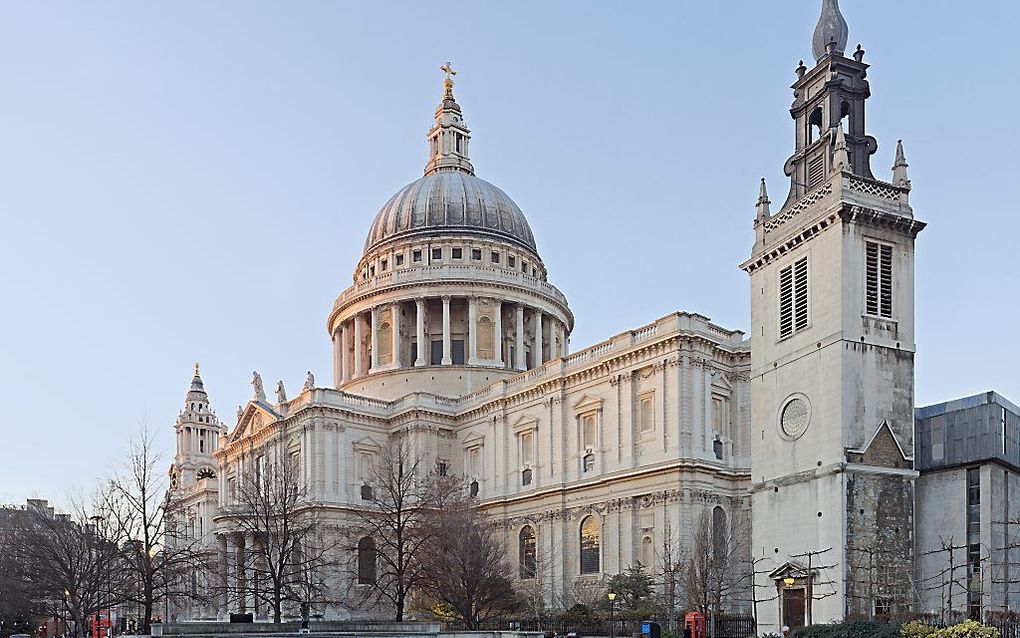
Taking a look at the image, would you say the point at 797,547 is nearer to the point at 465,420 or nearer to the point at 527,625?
the point at 527,625

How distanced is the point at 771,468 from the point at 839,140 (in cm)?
1256

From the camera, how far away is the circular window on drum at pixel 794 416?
40.6m

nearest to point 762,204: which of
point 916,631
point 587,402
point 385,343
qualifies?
point 916,631

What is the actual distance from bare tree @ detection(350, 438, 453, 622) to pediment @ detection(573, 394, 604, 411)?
385 inches

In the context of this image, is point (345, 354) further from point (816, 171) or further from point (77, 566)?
point (816, 171)

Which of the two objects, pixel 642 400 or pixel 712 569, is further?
pixel 642 400

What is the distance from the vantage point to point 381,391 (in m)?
95.0

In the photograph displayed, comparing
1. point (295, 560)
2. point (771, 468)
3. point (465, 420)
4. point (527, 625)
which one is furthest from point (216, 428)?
point (771, 468)

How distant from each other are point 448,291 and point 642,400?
31.8 metres

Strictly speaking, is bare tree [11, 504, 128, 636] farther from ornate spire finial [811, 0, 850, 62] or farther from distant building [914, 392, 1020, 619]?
ornate spire finial [811, 0, 850, 62]

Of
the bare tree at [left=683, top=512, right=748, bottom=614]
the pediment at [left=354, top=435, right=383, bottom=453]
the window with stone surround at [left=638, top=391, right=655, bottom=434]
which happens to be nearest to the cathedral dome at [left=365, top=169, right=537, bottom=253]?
the pediment at [left=354, top=435, right=383, bottom=453]

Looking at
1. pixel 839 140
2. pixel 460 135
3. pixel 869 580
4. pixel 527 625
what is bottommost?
pixel 527 625

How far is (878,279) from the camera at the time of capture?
4038 cm

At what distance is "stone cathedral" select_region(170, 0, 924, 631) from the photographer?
39312mm
